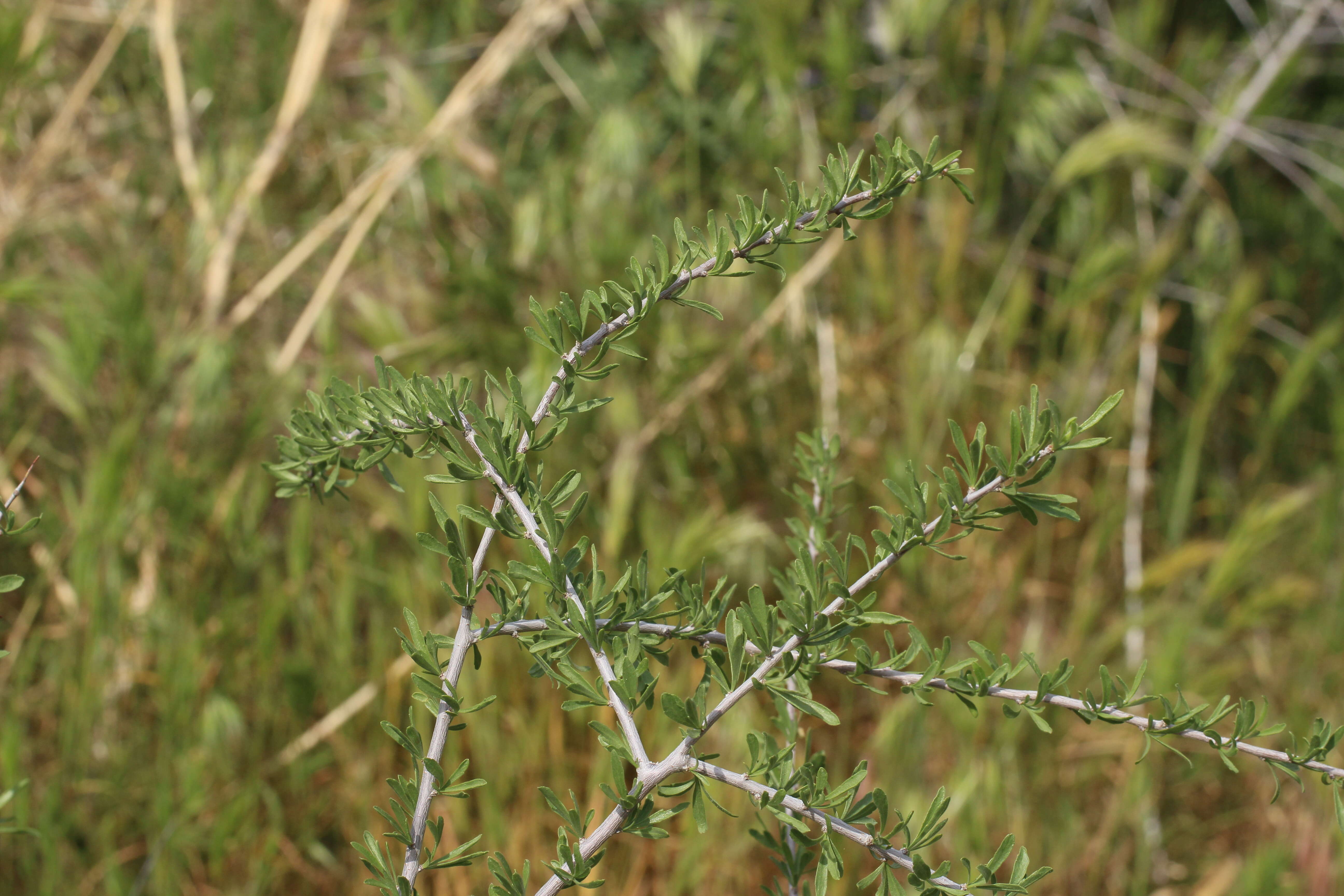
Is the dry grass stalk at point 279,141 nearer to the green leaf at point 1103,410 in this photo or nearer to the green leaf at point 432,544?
the green leaf at point 432,544

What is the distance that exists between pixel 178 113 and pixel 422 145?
17.8 inches

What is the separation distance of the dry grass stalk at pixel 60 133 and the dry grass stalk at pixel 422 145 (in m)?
0.43

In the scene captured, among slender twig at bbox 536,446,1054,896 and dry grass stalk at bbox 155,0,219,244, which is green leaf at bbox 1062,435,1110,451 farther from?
dry grass stalk at bbox 155,0,219,244

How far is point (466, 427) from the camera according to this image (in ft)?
1.31

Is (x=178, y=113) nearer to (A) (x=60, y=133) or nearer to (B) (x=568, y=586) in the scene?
(A) (x=60, y=133)

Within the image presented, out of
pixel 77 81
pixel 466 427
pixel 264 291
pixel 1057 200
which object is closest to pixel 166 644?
pixel 264 291

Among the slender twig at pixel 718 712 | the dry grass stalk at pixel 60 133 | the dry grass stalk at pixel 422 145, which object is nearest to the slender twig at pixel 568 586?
the slender twig at pixel 718 712

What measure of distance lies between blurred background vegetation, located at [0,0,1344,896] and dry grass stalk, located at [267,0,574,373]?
3 cm

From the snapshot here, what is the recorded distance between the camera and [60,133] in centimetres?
150

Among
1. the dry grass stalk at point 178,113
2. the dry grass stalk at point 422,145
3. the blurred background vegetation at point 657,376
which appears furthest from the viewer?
the dry grass stalk at point 178,113

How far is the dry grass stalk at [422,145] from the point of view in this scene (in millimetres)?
1379

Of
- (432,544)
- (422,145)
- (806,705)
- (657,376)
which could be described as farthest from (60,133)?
(806,705)

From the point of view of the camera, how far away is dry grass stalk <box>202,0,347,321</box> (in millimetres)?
1431

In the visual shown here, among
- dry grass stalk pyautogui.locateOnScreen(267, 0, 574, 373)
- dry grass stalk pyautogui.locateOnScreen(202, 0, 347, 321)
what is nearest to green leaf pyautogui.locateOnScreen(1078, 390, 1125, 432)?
dry grass stalk pyautogui.locateOnScreen(267, 0, 574, 373)
